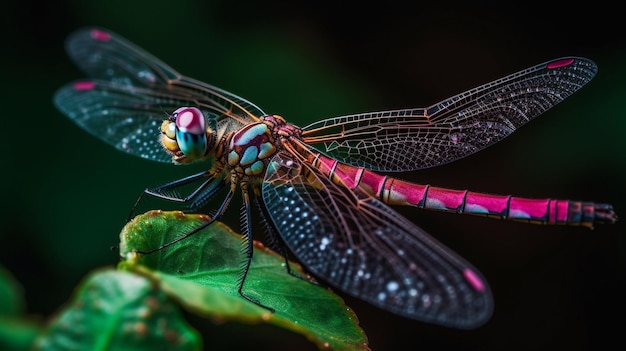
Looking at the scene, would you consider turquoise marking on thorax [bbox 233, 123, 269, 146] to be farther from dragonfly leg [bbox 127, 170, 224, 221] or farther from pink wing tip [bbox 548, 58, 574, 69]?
pink wing tip [bbox 548, 58, 574, 69]

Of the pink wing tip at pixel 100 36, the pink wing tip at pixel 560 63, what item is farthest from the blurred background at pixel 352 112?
the pink wing tip at pixel 560 63

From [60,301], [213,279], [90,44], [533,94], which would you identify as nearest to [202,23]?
[90,44]

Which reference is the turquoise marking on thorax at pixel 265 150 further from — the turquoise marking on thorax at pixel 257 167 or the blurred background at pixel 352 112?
the blurred background at pixel 352 112

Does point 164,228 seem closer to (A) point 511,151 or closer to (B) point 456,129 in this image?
(B) point 456,129

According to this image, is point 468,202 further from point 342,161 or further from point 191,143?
point 191,143

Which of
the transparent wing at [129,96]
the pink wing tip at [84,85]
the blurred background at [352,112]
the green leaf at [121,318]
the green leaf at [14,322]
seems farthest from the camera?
the blurred background at [352,112]

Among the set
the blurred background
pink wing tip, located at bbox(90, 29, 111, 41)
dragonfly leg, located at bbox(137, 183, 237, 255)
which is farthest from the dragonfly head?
the blurred background
